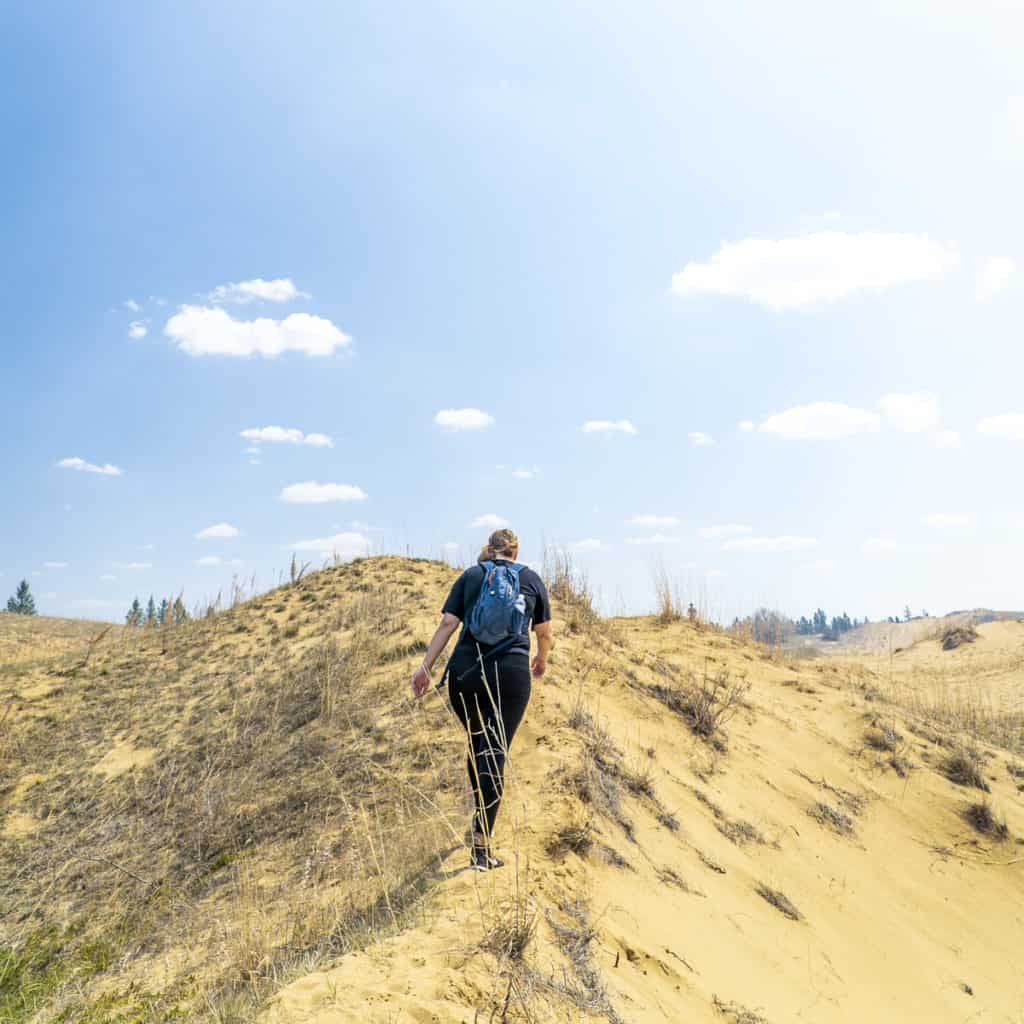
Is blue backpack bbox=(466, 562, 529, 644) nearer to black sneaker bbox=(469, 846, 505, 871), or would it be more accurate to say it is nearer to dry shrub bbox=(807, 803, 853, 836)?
black sneaker bbox=(469, 846, 505, 871)

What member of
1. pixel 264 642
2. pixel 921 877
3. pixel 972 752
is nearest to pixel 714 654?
pixel 972 752

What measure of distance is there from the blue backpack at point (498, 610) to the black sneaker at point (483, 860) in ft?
3.74

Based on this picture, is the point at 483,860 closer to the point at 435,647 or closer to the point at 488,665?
the point at 488,665

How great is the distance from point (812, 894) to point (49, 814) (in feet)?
26.5

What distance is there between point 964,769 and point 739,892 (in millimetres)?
4269

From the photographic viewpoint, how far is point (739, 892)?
504 cm

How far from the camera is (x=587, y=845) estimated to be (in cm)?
446

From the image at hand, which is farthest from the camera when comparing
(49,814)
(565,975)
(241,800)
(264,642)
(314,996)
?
(264,642)

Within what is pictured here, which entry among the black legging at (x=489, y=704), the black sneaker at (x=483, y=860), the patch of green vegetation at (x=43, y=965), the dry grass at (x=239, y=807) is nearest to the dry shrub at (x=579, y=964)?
the black sneaker at (x=483, y=860)

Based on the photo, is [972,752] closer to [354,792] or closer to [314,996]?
[354,792]

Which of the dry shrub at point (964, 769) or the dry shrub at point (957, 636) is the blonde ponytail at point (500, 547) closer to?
the dry shrub at point (964, 769)

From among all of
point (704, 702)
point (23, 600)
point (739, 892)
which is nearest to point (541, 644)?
point (739, 892)

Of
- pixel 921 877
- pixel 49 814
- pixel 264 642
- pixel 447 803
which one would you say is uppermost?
pixel 264 642

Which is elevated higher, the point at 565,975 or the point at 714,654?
the point at 714,654
